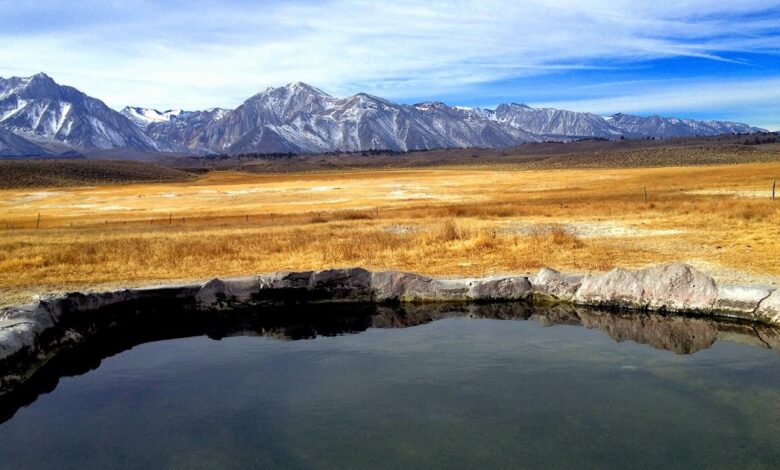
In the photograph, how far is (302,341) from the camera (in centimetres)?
1476

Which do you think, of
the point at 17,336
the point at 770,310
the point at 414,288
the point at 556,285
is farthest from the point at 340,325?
the point at 770,310

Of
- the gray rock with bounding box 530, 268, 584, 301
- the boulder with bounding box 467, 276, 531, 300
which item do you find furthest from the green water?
the boulder with bounding box 467, 276, 531, 300

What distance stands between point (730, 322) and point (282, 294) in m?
10.7

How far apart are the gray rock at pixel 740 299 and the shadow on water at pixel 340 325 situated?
0.40m

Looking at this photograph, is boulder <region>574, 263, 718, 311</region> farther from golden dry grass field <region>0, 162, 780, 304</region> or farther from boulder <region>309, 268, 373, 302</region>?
boulder <region>309, 268, 373, 302</region>

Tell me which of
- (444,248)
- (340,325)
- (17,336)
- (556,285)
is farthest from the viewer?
(444,248)

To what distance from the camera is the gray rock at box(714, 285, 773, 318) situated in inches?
564

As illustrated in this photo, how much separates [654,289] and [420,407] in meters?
7.86

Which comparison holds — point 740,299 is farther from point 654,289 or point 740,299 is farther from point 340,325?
point 340,325

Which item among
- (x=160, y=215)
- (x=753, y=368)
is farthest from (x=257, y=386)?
(x=160, y=215)

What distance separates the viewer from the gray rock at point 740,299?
14.3 meters

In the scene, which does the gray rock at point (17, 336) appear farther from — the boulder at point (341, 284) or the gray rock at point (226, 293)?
the boulder at point (341, 284)

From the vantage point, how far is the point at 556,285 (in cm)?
1678

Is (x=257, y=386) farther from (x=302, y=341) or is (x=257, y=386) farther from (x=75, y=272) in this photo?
(x=75, y=272)
